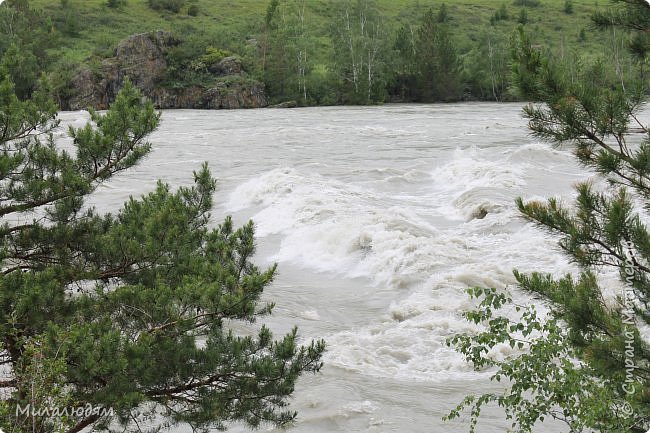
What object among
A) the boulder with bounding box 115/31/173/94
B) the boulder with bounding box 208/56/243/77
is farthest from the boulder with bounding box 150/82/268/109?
the boulder with bounding box 208/56/243/77

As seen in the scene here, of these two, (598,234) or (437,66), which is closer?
(598,234)

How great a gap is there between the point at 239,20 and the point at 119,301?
250 feet

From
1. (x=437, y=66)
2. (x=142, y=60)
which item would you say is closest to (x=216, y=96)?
(x=142, y=60)

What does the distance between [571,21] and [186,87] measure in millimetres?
47601

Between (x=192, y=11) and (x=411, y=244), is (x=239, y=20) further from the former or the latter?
(x=411, y=244)

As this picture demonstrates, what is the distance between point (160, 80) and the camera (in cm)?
5806

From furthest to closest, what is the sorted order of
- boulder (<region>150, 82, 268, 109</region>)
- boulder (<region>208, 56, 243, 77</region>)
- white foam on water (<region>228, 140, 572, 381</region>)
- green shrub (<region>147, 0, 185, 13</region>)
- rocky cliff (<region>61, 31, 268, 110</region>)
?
1. green shrub (<region>147, 0, 185, 13</region>)
2. boulder (<region>208, 56, 243, 77</region>)
3. boulder (<region>150, 82, 268, 109</region>)
4. rocky cliff (<region>61, 31, 268, 110</region>)
5. white foam on water (<region>228, 140, 572, 381</region>)

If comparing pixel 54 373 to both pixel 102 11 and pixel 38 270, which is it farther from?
pixel 102 11

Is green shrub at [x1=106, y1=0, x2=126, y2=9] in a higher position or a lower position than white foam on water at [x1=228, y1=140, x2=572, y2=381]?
higher

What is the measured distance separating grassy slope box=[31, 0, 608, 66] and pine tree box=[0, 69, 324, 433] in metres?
54.1

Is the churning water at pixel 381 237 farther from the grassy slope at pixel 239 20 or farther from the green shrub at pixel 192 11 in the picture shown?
the green shrub at pixel 192 11

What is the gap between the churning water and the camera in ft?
29.1

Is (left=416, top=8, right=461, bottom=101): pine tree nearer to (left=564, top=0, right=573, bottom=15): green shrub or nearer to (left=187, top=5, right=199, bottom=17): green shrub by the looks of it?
(left=564, top=0, right=573, bottom=15): green shrub

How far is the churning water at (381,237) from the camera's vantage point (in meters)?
8.87
